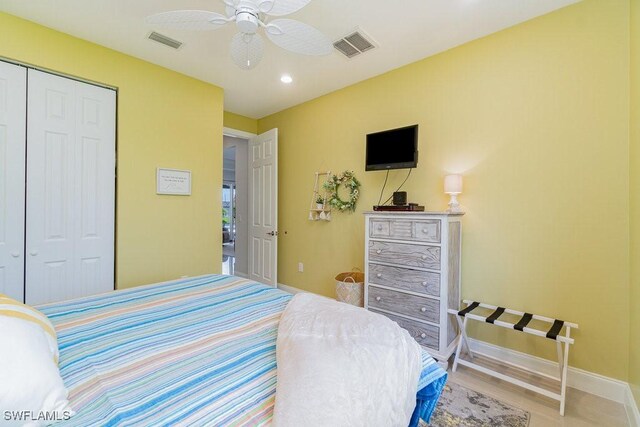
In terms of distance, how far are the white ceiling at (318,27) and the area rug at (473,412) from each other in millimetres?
2668

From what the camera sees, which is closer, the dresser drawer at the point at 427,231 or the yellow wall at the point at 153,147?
the dresser drawer at the point at 427,231

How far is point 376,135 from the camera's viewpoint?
2.77 metres

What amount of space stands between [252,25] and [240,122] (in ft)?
9.39

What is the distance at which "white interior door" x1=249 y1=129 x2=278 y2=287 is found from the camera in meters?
3.83

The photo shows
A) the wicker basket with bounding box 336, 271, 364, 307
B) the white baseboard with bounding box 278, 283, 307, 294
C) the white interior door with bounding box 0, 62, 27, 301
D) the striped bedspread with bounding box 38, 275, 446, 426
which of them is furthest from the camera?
the white baseboard with bounding box 278, 283, 307, 294

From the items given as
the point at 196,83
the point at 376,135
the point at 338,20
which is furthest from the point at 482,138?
the point at 196,83

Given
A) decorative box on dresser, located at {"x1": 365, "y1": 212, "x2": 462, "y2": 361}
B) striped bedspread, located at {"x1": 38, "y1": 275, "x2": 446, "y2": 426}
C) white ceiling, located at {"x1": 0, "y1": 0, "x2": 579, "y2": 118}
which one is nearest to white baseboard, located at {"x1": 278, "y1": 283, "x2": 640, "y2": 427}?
decorative box on dresser, located at {"x1": 365, "y1": 212, "x2": 462, "y2": 361}

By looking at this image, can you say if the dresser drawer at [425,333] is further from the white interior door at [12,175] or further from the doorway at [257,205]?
the white interior door at [12,175]

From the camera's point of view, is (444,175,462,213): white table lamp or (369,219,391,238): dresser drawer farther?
(369,219,391,238): dresser drawer

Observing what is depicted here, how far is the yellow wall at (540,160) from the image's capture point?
6.07ft

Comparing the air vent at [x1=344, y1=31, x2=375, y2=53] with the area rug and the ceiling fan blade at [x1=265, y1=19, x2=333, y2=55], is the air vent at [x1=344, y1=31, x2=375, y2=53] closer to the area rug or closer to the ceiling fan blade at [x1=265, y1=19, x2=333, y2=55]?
the ceiling fan blade at [x1=265, y1=19, x2=333, y2=55]

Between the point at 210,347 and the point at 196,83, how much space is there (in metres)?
3.02

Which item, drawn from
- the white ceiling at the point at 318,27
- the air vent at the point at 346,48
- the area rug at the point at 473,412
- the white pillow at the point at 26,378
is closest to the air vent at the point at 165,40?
the white ceiling at the point at 318,27

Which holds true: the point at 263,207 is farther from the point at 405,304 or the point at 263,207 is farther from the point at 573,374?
the point at 573,374
